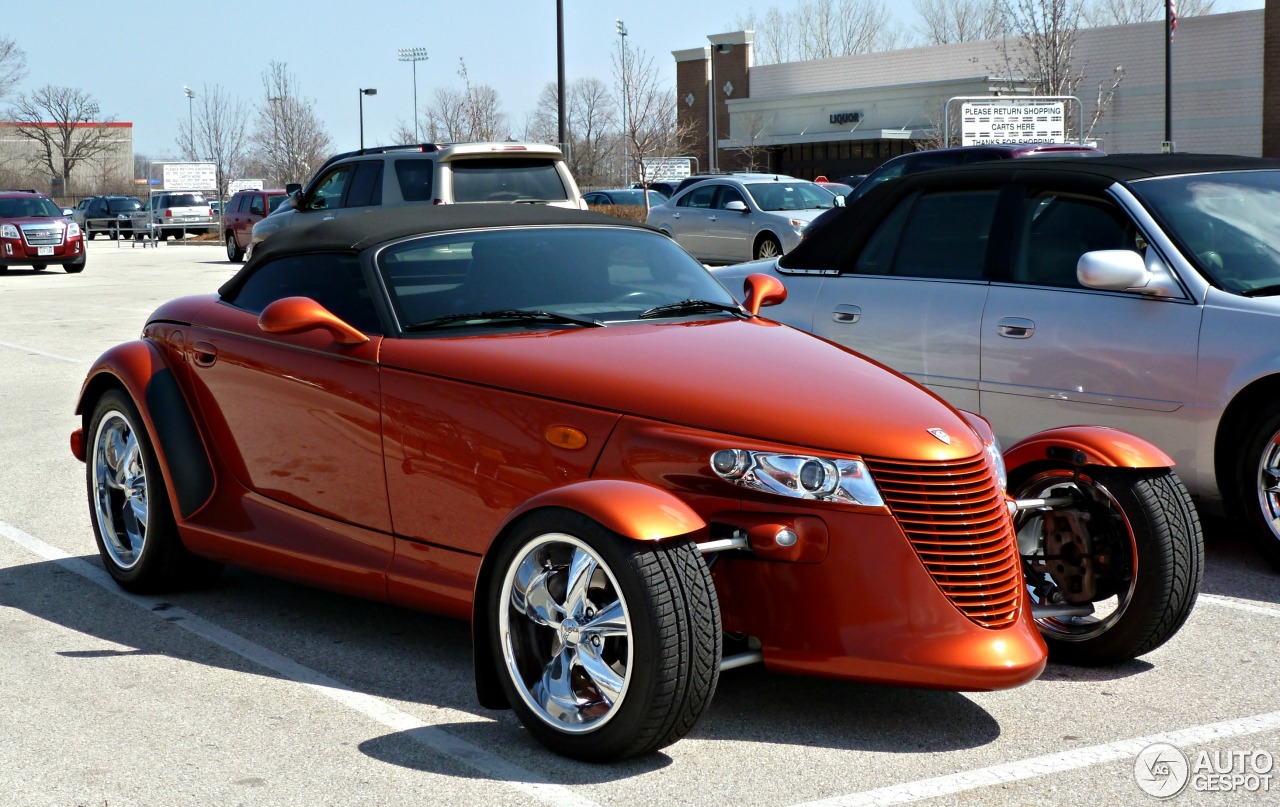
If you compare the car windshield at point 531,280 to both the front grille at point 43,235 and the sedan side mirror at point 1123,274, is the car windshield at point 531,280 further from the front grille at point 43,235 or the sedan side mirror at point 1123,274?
the front grille at point 43,235

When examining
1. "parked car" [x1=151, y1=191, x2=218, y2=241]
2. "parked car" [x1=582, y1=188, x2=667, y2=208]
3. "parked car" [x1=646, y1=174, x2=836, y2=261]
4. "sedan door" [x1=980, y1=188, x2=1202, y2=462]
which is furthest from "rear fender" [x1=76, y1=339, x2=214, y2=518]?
"parked car" [x1=151, y1=191, x2=218, y2=241]

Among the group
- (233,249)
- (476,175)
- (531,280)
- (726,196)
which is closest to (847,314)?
(531,280)

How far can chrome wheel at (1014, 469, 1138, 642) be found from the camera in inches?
185

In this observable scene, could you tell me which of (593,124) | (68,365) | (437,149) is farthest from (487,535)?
(593,124)

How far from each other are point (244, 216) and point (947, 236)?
29451 mm

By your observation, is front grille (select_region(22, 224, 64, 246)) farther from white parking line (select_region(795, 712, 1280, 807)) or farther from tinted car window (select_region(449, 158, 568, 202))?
white parking line (select_region(795, 712, 1280, 807))

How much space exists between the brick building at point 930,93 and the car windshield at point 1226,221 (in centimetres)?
3059

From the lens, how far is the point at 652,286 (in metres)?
5.27

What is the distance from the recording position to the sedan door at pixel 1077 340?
6.17m

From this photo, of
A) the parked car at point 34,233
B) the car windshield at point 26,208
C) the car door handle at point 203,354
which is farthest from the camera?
the car windshield at point 26,208

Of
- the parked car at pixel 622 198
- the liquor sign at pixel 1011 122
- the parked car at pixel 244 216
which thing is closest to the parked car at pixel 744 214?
the liquor sign at pixel 1011 122

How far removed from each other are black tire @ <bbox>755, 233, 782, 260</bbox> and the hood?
1749cm

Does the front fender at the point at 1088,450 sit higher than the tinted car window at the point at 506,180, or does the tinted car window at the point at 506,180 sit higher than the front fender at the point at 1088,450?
the tinted car window at the point at 506,180

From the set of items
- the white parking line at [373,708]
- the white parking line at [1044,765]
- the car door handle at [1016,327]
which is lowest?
the white parking line at [1044,765]
